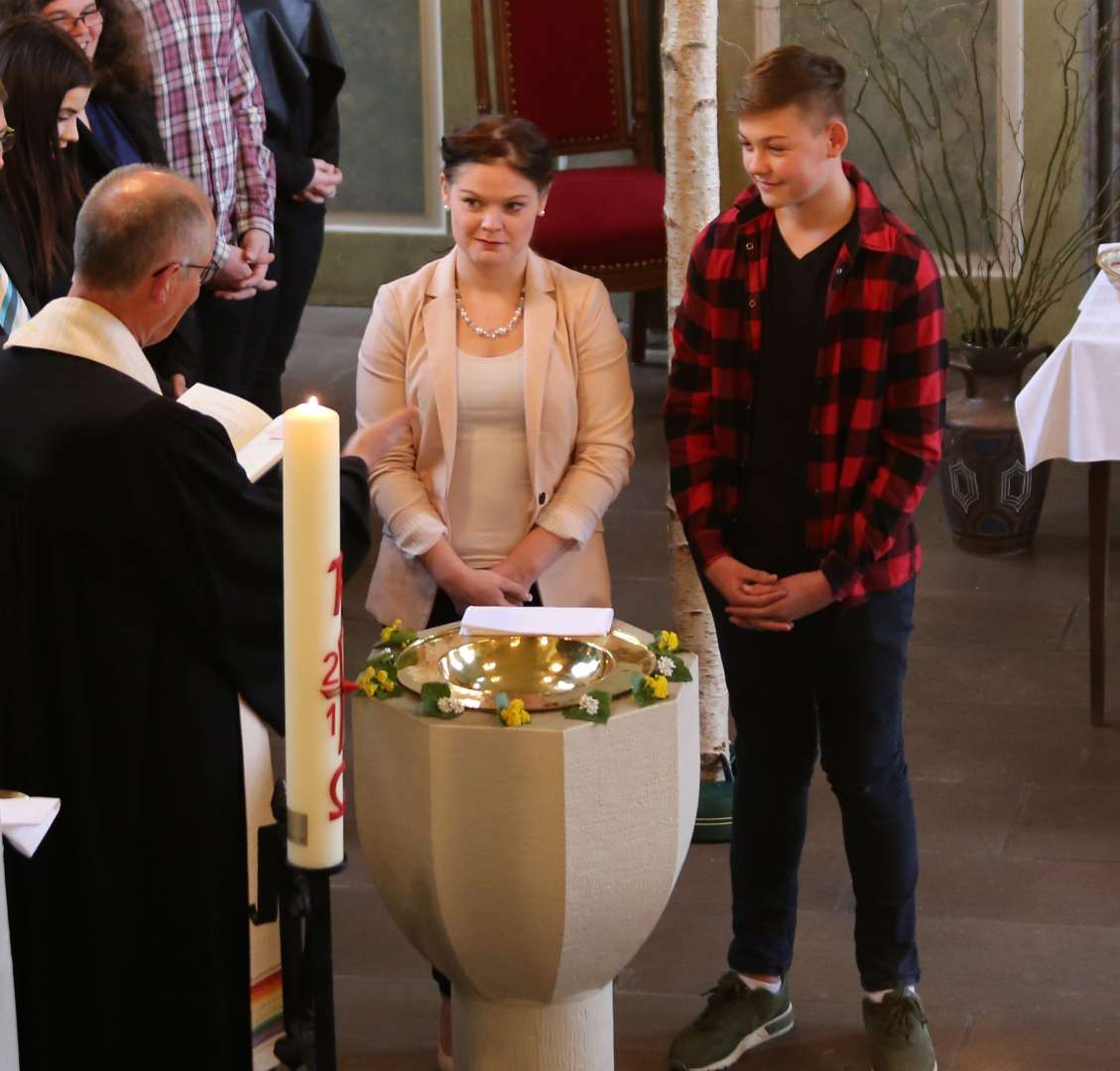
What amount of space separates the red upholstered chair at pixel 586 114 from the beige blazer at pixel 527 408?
3.16m

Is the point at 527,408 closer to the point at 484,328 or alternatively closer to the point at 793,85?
the point at 484,328

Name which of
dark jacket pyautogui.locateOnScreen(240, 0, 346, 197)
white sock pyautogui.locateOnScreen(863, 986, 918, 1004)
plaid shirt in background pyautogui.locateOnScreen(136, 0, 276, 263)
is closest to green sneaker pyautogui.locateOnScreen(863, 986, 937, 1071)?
white sock pyautogui.locateOnScreen(863, 986, 918, 1004)

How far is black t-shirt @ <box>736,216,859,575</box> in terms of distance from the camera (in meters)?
2.75

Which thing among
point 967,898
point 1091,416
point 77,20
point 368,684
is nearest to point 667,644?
point 368,684

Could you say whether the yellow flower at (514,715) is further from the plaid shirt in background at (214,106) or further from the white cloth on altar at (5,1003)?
the plaid shirt in background at (214,106)

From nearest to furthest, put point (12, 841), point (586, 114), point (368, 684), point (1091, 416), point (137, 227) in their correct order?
point (12, 841) < point (137, 227) < point (368, 684) < point (1091, 416) < point (586, 114)

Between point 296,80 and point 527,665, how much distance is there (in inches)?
121

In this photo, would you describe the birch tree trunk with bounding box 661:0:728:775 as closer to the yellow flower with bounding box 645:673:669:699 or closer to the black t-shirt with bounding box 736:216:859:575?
the black t-shirt with bounding box 736:216:859:575

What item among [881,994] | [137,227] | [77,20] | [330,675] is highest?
[77,20]

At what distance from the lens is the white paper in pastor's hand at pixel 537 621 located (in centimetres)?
258

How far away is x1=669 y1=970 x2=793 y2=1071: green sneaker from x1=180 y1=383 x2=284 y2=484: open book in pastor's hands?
1.13 metres

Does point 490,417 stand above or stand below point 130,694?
above

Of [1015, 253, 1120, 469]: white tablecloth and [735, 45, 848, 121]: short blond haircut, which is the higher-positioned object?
[735, 45, 848, 121]: short blond haircut

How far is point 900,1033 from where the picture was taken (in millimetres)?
2922
